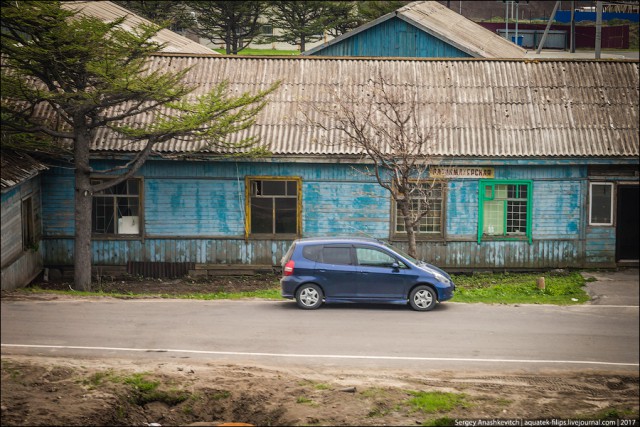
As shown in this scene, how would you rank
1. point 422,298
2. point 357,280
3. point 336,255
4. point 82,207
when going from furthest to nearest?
point 82,207, point 336,255, point 422,298, point 357,280

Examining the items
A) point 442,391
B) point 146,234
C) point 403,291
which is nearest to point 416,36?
point 146,234

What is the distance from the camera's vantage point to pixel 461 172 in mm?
22891

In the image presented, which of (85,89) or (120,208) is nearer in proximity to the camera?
(85,89)

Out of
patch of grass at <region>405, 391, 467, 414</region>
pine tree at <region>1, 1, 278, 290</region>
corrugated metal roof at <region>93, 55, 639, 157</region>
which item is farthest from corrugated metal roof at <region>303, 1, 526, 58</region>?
patch of grass at <region>405, 391, 467, 414</region>

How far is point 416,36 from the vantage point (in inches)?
1212

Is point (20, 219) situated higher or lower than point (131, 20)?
lower

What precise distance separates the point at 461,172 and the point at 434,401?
443 inches

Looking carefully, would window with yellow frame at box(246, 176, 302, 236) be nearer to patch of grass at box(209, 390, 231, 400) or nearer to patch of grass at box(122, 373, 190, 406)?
patch of grass at box(122, 373, 190, 406)

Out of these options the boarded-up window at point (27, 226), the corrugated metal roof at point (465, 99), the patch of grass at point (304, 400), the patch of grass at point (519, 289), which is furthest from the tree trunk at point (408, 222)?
the boarded-up window at point (27, 226)

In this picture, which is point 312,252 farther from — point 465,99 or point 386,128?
point 465,99

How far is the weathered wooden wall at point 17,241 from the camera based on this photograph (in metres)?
19.7

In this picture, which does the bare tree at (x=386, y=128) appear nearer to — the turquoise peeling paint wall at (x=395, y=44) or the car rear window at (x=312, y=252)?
the car rear window at (x=312, y=252)

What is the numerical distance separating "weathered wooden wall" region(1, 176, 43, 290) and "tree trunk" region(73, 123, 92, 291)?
4.48ft

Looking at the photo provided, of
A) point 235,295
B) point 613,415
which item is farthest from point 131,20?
point 613,415
